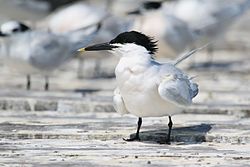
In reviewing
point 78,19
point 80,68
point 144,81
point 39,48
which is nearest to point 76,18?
point 78,19

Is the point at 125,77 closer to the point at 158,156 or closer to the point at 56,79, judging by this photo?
the point at 158,156

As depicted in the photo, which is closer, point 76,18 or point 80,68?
point 76,18

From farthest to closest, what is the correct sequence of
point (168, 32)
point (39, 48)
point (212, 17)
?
point (212, 17) → point (168, 32) → point (39, 48)

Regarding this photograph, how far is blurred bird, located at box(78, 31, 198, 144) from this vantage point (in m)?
5.65

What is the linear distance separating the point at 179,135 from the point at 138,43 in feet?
2.39

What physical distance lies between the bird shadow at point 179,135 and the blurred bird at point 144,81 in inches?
6.4

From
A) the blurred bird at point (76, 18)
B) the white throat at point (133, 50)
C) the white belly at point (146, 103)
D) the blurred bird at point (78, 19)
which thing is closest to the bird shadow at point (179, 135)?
the white belly at point (146, 103)

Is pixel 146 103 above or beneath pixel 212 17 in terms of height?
beneath

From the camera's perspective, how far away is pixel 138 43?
574cm

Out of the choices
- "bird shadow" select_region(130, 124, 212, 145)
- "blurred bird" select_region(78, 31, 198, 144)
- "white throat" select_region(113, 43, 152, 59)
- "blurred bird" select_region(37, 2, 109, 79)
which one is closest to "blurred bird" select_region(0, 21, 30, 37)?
"blurred bird" select_region(37, 2, 109, 79)

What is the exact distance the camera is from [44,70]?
898 centimetres

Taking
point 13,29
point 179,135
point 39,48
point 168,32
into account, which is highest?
point 168,32

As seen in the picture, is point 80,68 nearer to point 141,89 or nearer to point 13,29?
point 13,29

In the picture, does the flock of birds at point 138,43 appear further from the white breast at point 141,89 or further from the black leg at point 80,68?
the black leg at point 80,68
